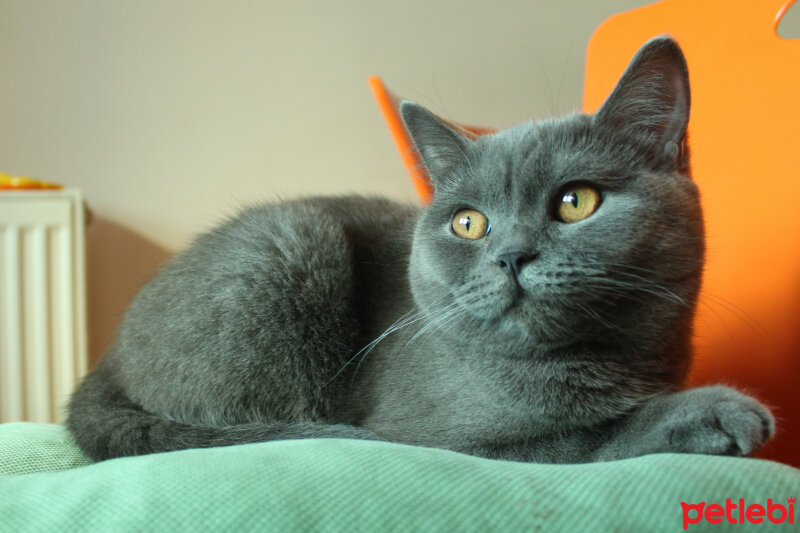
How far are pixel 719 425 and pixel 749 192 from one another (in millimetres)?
777

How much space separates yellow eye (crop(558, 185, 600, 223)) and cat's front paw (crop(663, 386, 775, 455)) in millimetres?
273

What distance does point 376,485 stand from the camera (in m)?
0.63

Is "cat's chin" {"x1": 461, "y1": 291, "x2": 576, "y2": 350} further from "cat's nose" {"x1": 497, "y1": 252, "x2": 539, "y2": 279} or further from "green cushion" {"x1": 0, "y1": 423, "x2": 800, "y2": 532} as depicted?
"green cushion" {"x1": 0, "y1": 423, "x2": 800, "y2": 532}

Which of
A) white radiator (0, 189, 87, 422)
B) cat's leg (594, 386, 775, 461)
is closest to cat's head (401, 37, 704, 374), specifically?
cat's leg (594, 386, 775, 461)

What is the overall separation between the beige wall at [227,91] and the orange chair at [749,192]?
58cm

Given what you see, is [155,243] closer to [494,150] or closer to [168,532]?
[494,150]

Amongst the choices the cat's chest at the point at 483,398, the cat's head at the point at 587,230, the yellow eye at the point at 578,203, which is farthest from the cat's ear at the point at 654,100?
the cat's chest at the point at 483,398

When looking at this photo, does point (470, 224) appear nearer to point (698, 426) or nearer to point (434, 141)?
point (434, 141)

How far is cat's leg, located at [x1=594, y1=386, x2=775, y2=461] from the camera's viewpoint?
0.70 meters

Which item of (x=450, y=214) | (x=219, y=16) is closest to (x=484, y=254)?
(x=450, y=214)

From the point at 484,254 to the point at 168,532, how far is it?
1.71ft

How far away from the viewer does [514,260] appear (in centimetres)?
79

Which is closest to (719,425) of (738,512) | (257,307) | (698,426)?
(698,426)

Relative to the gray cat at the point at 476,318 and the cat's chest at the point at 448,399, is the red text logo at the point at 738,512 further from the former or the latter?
the cat's chest at the point at 448,399
